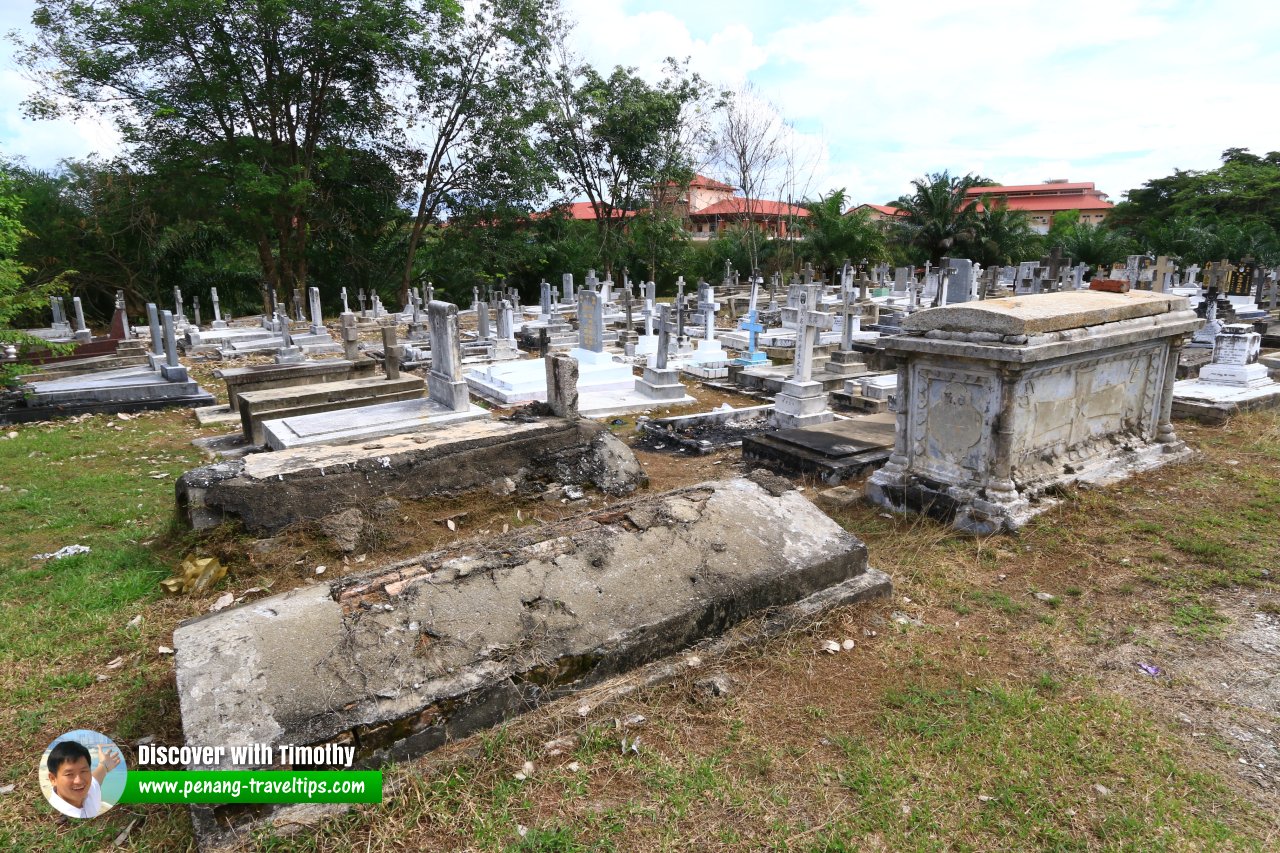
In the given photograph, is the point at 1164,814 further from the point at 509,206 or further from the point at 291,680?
the point at 509,206

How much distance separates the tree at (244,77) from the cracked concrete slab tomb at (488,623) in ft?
65.8

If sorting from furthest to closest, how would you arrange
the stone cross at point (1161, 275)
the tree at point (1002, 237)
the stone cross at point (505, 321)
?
the tree at point (1002, 237)
the stone cross at point (505, 321)
the stone cross at point (1161, 275)

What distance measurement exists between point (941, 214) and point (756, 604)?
3043cm

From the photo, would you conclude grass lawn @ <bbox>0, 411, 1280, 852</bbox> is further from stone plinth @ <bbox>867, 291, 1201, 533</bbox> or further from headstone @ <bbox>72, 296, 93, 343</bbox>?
headstone @ <bbox>72, 296, 93, 343</bbox>

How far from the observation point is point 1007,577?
4387mm

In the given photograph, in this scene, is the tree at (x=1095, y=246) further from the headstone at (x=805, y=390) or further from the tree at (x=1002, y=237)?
the headstone at (x=805, y=390)

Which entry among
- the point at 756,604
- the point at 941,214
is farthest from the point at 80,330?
the point at 941,214

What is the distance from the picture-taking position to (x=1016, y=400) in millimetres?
5188

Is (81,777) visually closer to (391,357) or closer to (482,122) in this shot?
(391,357)

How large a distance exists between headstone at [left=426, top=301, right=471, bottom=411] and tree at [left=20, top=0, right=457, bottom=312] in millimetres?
14723

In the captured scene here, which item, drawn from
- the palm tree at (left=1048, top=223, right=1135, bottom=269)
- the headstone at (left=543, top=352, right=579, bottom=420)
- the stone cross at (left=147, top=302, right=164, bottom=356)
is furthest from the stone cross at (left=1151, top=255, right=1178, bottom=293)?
the stone cross at (left=147, top=302, right=164, bottom=356)

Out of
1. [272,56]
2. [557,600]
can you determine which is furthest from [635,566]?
[272,56]

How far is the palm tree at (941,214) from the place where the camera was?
2952 cm

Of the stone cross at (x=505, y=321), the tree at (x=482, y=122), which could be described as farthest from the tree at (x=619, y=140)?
the stone cross at (x=505, y=321)
